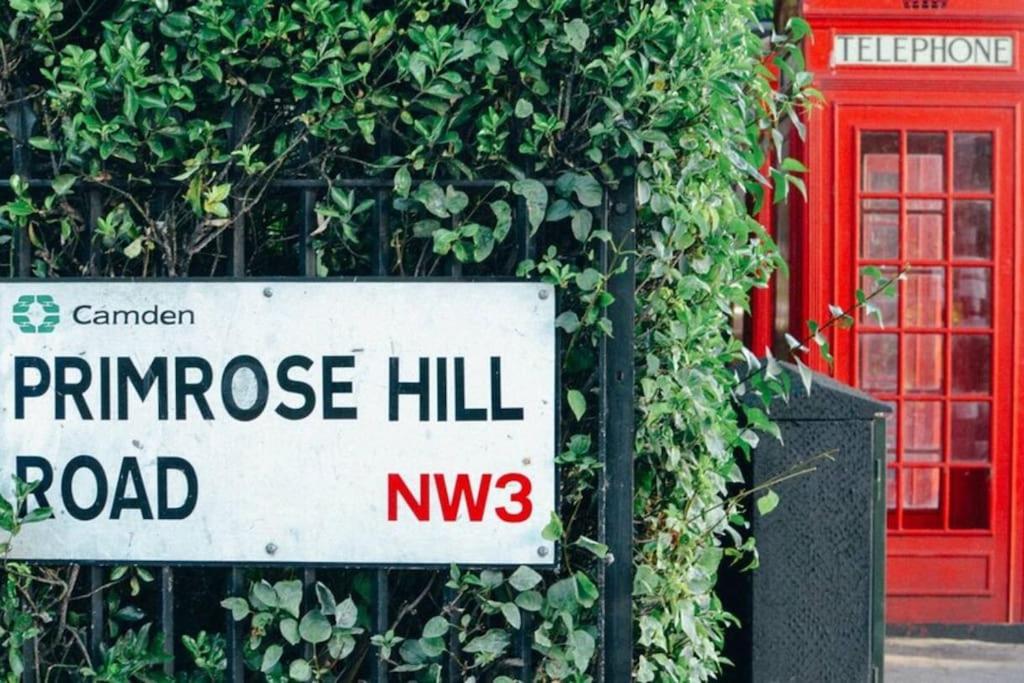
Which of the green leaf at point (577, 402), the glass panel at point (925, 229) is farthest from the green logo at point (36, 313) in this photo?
the glass panel at point (925, 229)

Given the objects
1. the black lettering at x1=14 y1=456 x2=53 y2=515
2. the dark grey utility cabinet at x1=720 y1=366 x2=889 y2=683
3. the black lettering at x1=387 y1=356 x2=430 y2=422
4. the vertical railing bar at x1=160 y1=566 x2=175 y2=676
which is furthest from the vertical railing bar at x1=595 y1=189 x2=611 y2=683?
the black lettering at x1=14 y1=456 x2=53 y2=515

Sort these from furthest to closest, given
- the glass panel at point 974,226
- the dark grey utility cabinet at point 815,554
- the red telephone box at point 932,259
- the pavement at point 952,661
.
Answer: the glass panel at point 974,226, the red telephone box at point 932,259, the pavement at point 952,661, the dark grey utility cabinet at point 815,554

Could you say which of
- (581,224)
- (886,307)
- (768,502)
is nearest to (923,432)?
(886,307)

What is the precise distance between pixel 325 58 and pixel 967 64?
393cm

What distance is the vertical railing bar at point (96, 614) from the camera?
A: 9.25ft

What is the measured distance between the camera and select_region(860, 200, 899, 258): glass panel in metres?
6.02

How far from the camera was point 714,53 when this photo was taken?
2.78 metres

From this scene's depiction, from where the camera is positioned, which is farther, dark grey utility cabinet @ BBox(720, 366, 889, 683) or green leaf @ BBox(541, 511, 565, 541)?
dark grey utility cabinet @ BBox(720, 366, 889, 683)

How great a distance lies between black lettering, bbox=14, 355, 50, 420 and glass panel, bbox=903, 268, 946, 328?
13.6 feet

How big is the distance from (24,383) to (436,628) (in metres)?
0.93

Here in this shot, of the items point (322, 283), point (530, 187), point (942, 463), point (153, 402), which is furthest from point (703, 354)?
point (942, 463)

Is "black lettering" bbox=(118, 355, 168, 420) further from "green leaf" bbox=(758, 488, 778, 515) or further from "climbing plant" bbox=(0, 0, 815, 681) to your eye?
"green leaf" bbox=(758, 488, 778, 515)

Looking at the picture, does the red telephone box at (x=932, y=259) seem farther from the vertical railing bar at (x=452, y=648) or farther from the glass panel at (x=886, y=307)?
the vertical railing bar at (x=452, y=648)

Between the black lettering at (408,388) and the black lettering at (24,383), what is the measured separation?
67 cm
